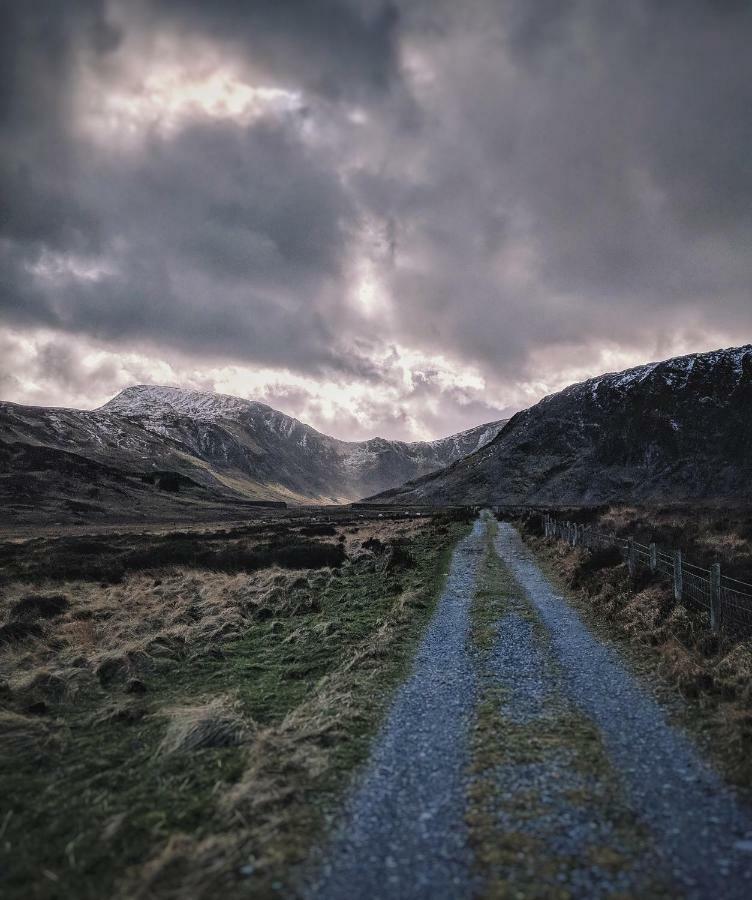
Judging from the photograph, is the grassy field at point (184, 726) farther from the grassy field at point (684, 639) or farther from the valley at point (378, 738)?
the grassy field at point (684, 639)

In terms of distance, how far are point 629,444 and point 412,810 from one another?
15691 centimetres

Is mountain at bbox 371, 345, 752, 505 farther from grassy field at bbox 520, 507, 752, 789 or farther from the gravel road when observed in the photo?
the gravel road

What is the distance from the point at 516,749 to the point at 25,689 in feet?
31.3

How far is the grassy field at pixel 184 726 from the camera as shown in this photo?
542cm

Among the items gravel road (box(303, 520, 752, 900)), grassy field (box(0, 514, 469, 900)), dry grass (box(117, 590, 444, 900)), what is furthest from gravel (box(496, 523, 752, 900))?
grassy field (box(0, 514, 469, 900))

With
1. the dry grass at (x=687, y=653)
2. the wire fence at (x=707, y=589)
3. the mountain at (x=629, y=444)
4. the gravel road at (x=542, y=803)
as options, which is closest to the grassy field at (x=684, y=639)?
the dry grass at (x=687, y=653)

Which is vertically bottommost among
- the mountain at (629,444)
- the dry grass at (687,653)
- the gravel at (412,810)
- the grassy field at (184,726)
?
the grassy field at (184,726)

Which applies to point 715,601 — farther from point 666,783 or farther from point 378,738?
point 378,738

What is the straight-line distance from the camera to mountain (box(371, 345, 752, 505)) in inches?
5069

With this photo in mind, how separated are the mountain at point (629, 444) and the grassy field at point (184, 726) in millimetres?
122949

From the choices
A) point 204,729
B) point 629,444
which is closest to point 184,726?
point 204,729

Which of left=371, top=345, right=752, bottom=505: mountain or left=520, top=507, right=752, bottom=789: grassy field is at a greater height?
left=371, top=345, right=752, bottom=505: mountain

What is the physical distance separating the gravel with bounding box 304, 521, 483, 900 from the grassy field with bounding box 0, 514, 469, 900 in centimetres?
37

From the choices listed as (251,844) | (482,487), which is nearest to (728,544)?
(251,844)
